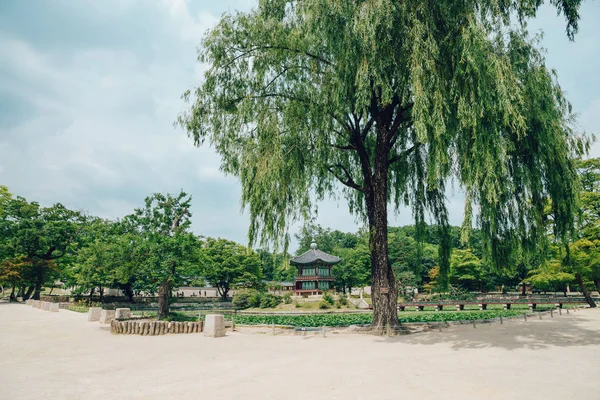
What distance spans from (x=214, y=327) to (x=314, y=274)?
37533mm

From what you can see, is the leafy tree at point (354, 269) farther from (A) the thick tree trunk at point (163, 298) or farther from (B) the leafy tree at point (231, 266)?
(A) the thick tree trunk at point (163, 298)

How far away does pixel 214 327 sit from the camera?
43.2ft

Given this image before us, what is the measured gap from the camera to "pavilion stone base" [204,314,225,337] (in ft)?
43.2

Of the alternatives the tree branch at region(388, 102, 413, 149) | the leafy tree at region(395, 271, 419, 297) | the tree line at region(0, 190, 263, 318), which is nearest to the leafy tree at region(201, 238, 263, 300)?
the tree line at region(0, 190, 263, 318)

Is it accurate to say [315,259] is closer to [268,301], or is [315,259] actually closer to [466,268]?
[268,301]

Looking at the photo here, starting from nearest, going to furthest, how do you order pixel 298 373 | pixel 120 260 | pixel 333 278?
pixel 298 373
pixel 120 260
pixel 333 278

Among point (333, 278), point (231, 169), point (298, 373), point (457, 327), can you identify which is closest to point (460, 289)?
point (333, 278)

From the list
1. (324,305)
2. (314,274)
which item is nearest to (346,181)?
(324,305)

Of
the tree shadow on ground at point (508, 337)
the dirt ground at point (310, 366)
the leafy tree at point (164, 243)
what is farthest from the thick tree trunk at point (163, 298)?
the tree shadow on ground at point (508, 337)

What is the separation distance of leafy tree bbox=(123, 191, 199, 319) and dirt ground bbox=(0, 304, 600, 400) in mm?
6392

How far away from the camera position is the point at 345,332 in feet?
44.4

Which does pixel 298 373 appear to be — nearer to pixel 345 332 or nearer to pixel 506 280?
pixel 345 332

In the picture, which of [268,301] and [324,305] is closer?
[324,305]

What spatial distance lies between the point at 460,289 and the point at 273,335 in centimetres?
3982
